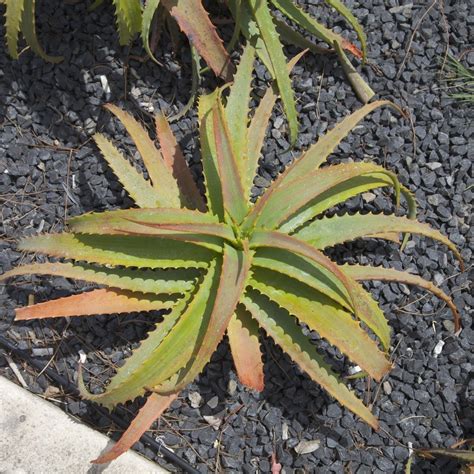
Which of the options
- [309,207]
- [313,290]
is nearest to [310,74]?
[309,207]

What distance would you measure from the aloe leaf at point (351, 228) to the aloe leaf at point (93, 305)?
45cm

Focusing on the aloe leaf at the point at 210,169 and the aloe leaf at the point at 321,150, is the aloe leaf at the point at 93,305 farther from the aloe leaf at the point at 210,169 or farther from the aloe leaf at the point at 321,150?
the aloe leaf at the point at 321,150

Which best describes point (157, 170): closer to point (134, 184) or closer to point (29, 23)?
point (134, 184)

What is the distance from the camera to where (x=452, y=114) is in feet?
7.75

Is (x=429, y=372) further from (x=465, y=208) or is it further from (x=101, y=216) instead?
(x=101, y=216)

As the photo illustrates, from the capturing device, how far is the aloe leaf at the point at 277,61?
1975mm

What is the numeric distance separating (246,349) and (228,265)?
278mm

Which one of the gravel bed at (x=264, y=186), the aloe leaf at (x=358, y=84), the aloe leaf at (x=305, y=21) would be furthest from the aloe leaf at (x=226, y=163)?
the aloe leaf at (x=358, y=84)

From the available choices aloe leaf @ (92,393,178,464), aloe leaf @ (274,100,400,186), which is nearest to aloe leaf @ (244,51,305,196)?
aloe leaf @ (274,100,400,186)

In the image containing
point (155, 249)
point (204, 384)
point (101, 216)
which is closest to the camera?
point (101, 216)

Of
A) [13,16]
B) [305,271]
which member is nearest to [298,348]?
[305,271]

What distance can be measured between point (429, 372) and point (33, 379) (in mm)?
1299

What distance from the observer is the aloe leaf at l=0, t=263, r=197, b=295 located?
183 centimetres

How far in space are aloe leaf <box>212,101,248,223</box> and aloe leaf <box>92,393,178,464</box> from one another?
539 millimetres
